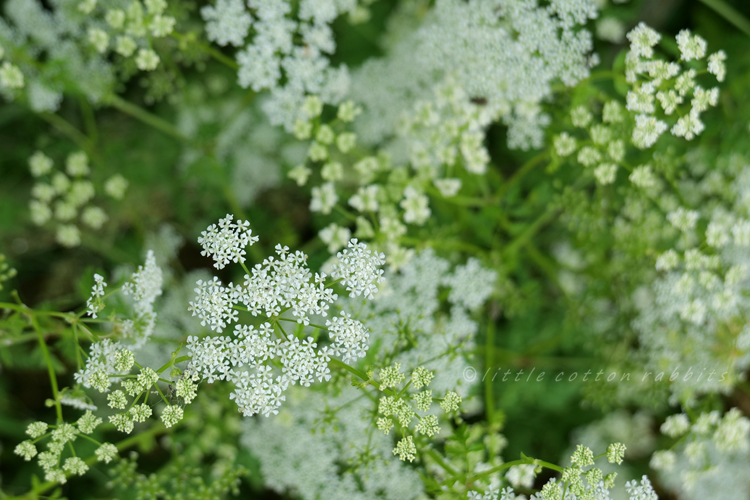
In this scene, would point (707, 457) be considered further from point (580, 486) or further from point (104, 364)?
point (104, 364)

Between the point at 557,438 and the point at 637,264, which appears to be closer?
the point at 637,264

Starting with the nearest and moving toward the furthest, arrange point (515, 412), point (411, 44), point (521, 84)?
point (521, 84)
point (411, 44)
point (515, 412)

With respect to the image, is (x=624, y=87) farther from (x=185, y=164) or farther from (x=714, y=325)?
(x=185, y=164)

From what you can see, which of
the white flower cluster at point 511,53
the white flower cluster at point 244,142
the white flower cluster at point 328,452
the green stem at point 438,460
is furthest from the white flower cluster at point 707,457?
the white flower cluster at point 244,142

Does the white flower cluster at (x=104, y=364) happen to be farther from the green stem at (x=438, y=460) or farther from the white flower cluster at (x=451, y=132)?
the white flower cluster at (x=451, y=132)

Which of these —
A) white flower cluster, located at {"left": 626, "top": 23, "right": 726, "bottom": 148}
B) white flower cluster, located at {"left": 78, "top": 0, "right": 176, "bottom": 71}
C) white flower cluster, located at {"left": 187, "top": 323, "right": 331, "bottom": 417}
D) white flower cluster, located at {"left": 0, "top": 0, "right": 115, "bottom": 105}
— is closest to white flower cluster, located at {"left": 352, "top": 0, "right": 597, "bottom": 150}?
white flower cluster, located at {"left": 626, "top": 23, "right": 726, "bottom": 148}

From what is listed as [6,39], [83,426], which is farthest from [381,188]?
[6,39]

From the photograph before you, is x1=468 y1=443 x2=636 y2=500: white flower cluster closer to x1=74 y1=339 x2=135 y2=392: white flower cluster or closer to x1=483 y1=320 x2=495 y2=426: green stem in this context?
x1=483 y1=320 x2=495 y2=426: green stem
